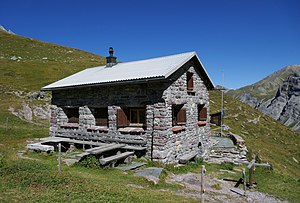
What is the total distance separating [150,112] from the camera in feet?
39.5

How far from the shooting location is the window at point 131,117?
12766mm

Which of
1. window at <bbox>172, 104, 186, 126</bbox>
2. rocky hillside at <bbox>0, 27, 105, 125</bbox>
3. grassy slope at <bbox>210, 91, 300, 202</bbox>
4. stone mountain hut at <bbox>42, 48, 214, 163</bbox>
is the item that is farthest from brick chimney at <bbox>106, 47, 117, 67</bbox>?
rocky hillside at <bbox>0, 27, 105, 125</bbox>

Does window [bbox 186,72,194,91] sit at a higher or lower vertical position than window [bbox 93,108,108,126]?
higher

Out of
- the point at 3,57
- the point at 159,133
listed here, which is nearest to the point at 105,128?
the point at 159,133

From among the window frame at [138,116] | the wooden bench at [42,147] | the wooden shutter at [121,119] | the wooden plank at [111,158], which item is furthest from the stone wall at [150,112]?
the wooden bench at [42,147]

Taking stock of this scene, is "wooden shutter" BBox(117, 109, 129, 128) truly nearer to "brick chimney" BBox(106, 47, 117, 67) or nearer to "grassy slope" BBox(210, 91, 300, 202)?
"brick chimney" BBox(106, 47, 117, 67)

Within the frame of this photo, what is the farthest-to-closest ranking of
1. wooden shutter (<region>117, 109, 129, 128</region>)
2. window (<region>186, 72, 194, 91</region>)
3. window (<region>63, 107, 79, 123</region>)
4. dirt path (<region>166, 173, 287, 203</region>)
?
window (<region>63, 107, 79, 123</region>) < window (<region>186, 72, 194, 91</region>) < wooden shutter (<region>117, 109, 129, 128</region>) < dirt path (<region>166, 173, 287, 203</region>)

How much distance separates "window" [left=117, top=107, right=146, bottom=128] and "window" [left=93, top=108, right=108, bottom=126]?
1.57m

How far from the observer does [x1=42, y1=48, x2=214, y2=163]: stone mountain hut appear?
11.8 metres

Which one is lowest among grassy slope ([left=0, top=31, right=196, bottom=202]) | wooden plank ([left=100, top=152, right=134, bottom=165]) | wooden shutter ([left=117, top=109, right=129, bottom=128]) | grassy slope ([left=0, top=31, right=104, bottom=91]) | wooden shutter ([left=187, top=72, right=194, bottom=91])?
grassy slope ([left=0, top=31, right=196, bottom=202])

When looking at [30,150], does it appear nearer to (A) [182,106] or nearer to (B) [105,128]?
(B) [105,128]

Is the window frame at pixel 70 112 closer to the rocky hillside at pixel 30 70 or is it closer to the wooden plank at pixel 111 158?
the wooden plank at pixel 111 158

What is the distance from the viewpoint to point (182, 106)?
529 inches

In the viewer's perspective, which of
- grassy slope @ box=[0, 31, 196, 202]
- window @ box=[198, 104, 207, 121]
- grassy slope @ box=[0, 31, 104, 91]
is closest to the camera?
grassy slope @ box=[0, 31, 196, 202]
